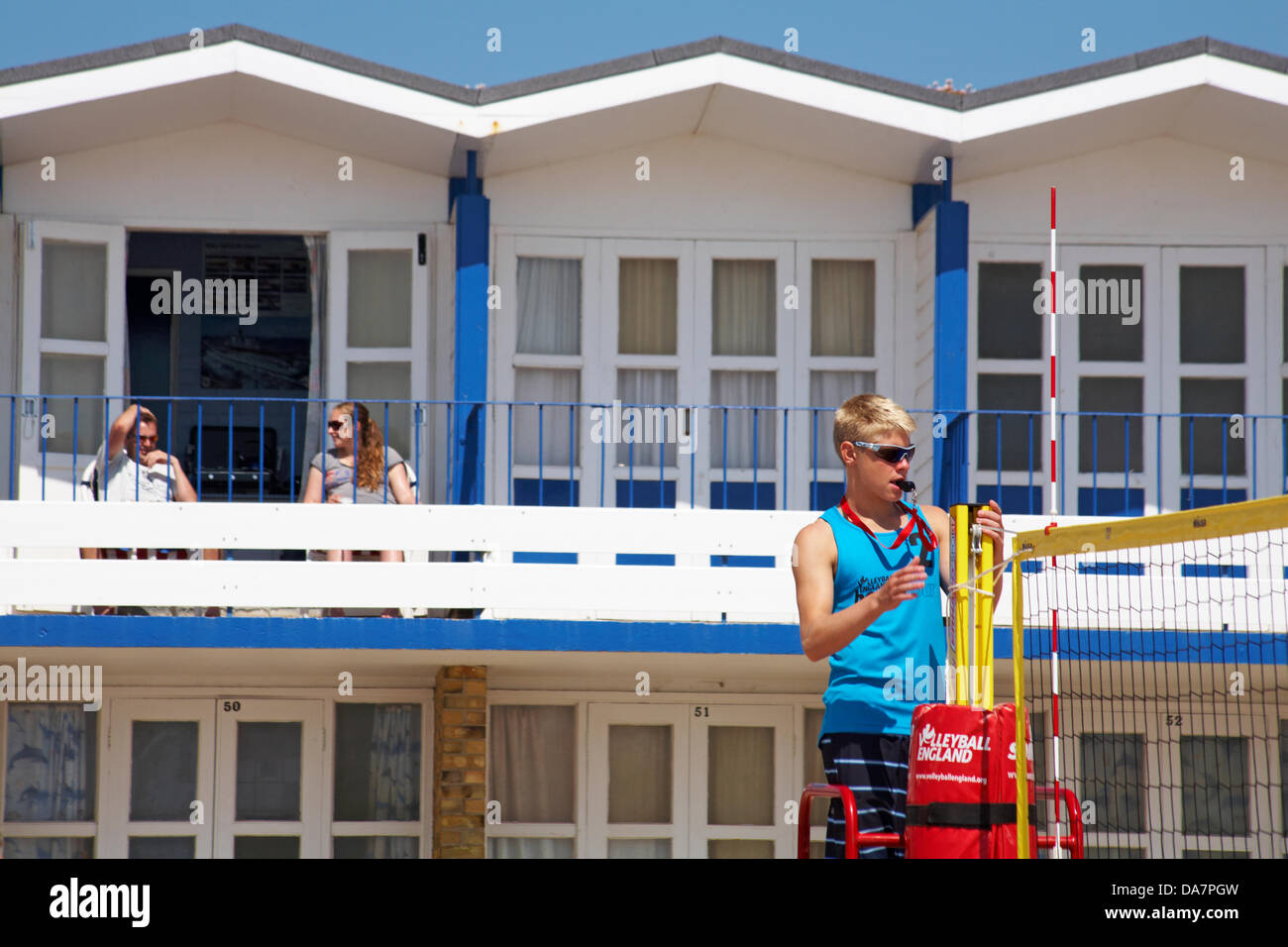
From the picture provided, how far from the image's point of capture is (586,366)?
1152 centimetres

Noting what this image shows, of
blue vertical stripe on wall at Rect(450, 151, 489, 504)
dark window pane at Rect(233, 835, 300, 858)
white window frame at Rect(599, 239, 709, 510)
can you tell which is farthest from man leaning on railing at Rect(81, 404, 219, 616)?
white window frame at Rect(599, 239, 709, 510)

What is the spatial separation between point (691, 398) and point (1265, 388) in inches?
162

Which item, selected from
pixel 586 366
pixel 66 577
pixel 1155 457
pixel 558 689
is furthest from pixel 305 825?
pixel 1155 457

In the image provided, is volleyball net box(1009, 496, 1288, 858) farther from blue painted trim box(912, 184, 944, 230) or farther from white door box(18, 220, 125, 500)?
white door box(18, 220, 125, 500)

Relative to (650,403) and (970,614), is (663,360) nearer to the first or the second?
(650,403)

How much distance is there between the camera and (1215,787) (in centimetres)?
1173

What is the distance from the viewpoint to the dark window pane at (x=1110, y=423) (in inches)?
454

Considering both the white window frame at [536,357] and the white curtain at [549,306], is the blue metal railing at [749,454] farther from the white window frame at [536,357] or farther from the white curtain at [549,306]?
the white curtain at [549,306]

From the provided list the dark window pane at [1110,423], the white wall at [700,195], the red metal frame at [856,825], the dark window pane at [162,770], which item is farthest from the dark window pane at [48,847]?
the red metal frame at [856,825]

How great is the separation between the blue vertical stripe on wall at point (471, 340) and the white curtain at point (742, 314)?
176 cm

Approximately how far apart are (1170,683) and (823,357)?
328 centimetres

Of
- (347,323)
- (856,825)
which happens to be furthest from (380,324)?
(856,825)
